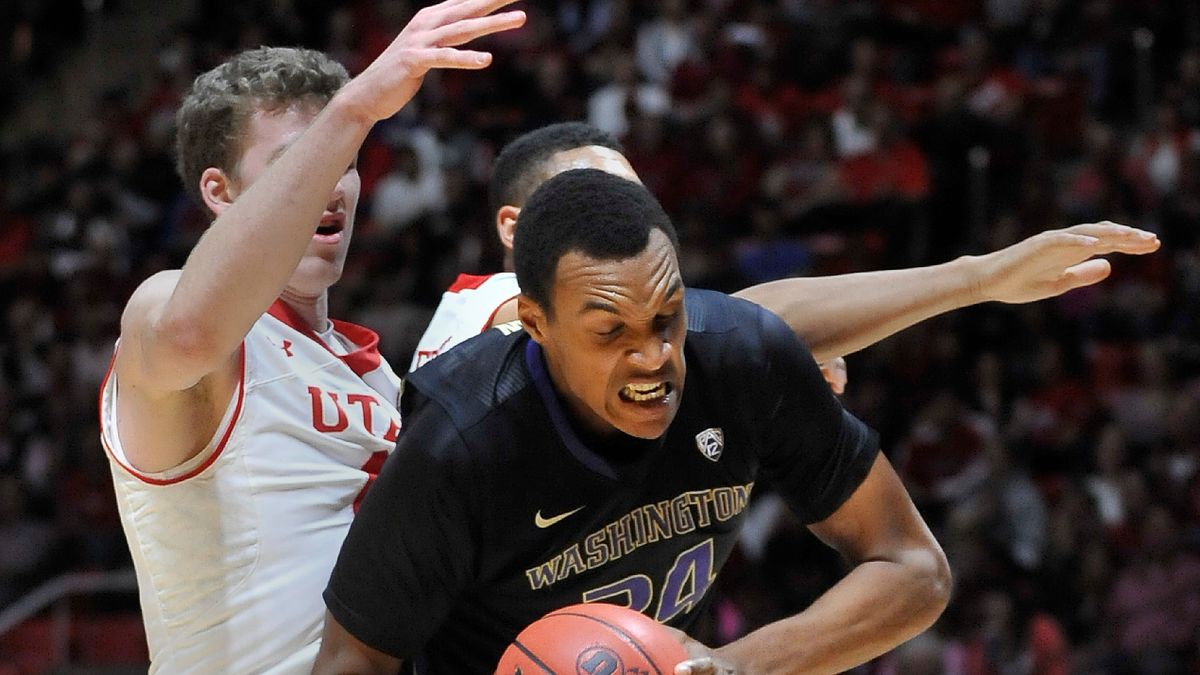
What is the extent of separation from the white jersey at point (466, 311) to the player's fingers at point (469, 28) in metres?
1.02

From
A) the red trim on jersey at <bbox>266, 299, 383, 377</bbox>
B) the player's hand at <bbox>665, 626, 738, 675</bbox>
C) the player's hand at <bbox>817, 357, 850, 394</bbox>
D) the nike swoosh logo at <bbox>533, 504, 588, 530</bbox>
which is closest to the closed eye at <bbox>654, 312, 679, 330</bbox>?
the nike swoosh logo at <bbox>533, 504, 588, 530</bbox>

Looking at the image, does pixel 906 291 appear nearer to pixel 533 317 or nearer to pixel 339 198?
pixel 533 317

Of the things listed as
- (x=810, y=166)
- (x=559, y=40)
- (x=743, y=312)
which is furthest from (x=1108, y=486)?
(x=743, y=312)

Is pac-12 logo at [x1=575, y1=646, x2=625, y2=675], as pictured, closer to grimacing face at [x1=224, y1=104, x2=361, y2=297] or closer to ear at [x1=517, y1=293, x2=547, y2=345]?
ear at [x1=517, y1=293, x2=547, y2=345]

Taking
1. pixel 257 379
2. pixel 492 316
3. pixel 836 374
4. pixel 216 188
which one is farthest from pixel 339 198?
pixel 836 374

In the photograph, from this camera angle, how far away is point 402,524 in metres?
2.65

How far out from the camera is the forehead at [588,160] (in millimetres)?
3615

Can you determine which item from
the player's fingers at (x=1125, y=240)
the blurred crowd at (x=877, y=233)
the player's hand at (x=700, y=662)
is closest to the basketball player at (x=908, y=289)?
the player's fingers at (x=1125, y=240)

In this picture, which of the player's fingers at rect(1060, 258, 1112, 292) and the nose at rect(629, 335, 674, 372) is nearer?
the nose at rect(629, 335, 674, 372)

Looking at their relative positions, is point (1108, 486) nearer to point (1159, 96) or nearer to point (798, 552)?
point (798, 552)

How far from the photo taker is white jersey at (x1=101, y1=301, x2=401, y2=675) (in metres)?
2.89

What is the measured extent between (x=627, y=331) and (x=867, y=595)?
705 mm

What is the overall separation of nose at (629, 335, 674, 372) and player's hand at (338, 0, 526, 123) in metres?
0.51

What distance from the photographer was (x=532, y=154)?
3863 mm
